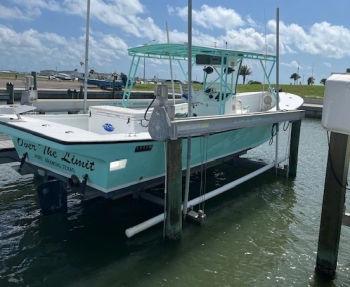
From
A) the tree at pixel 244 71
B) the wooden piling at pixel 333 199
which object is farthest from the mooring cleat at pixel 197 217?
the tree at pixel 244 71

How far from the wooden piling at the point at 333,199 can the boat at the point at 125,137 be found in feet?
10.9

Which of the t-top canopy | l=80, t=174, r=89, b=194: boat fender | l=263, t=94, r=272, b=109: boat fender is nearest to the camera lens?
l=80, t=174, r=89, b=194: boat fender

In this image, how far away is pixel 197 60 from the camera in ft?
36.0

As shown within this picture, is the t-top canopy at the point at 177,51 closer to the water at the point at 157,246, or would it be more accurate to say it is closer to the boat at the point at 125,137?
the boat at the point at 125,137

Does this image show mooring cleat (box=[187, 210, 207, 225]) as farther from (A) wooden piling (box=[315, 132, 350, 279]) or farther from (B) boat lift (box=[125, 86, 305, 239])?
(A) wooden piling (box=[315, 132, 350, 279])

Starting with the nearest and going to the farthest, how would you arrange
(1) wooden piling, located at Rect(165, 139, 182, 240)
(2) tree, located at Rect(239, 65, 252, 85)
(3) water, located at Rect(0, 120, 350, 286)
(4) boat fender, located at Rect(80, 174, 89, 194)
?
(3) water, located at Rect(0, 120, 350, 286) < (1) wooden piling, located at Rect(165, 139, 182, 240) < (4) boat fender, located at Rect(80, 174, 89, 194) < (2) tree, located at Rect(239, 65, 252, 85)

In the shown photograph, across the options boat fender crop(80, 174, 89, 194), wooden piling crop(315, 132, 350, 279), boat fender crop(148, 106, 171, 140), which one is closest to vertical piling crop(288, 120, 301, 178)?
wooden piling crop(315, 132, 350, 279)

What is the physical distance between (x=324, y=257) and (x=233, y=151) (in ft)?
18.7

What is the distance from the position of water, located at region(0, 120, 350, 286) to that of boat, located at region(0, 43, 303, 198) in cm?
103

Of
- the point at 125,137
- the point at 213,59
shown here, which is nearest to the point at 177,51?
the point at 213,59

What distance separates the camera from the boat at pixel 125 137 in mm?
7391

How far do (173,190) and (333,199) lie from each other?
8.92 ft

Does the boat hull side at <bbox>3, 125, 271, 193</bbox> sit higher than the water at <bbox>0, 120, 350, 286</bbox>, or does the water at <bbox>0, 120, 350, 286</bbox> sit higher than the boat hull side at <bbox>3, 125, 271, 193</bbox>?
the boat hull side at <bbox>3, 125, 271, 193</bbox>

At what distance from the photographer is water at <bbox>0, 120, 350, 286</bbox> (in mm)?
6641
